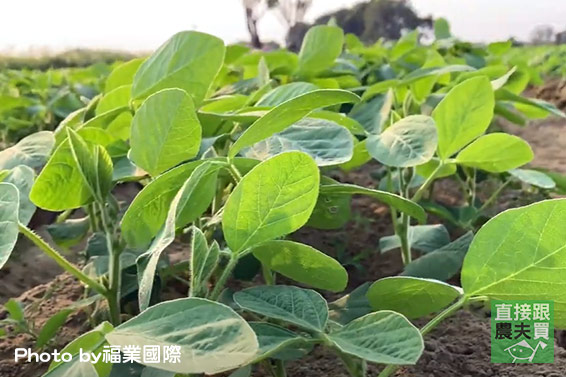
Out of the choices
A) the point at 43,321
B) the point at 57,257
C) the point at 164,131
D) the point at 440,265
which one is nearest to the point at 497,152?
the point at 440,265

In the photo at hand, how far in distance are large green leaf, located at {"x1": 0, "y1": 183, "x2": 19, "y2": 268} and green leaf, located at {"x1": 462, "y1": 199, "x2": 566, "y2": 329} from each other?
34 cm

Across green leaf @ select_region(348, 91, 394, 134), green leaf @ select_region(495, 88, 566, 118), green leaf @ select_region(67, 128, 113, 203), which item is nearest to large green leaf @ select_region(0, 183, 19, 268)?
green leaf @ select_region(67, 128, 113, 203)

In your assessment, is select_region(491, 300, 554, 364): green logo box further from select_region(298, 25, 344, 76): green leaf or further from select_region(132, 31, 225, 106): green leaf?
select_region(298, 25, 344, 76): green leaf

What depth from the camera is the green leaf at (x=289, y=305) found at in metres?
0.51

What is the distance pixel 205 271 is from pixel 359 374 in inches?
6.3

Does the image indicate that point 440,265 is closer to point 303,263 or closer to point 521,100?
point 303,263

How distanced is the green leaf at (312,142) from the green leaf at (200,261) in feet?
0.49

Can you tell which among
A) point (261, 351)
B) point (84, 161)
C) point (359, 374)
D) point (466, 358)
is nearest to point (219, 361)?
point (261, 351)

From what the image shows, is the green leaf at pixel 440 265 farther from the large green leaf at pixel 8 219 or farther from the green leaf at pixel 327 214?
the large green leaf at pixel 8 219

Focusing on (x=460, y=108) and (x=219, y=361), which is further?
(x=460, y=108)

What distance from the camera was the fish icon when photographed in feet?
2.10

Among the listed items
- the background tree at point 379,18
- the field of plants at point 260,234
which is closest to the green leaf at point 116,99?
the field of plants at point 260,234

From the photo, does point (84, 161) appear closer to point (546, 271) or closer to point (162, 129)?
point (162, 129)

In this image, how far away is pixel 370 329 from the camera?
0.47 meters
